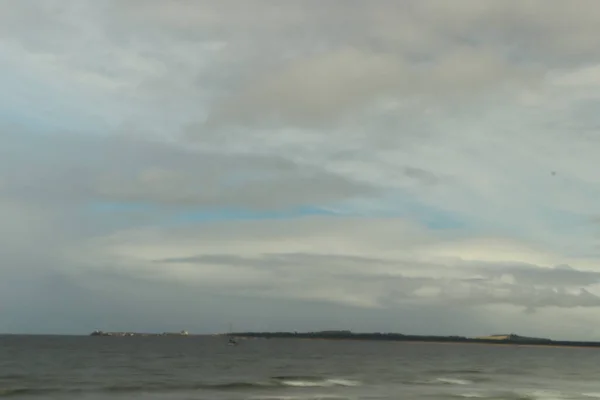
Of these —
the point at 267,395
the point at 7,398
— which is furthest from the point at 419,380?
the point at 7,398

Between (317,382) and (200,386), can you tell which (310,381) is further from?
(200,386)

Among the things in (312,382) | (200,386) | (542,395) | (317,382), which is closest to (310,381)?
(312,382)

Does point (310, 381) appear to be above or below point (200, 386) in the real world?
above

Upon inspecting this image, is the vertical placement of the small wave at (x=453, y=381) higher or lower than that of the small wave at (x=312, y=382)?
higher

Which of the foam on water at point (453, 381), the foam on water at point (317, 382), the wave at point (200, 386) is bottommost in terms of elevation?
the wave at point (200, 386)

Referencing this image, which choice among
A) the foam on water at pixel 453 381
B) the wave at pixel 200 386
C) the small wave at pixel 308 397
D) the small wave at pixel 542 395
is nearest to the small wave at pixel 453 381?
the foam on water at pixel 453 381

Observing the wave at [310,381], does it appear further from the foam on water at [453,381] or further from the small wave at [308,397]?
the small wave at [308,397]

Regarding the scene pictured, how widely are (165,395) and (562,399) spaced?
98.8 ft

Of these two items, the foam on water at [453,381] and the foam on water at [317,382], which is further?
the foam on water at [453,381]

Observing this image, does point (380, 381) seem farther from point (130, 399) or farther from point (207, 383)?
point (130, 399)

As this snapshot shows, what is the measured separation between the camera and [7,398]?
48.1 m

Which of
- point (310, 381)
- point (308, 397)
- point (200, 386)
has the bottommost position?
point (200, 386)

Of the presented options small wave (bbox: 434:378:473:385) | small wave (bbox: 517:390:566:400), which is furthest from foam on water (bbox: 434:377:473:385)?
small wave (bbox: 517:390:566:400)

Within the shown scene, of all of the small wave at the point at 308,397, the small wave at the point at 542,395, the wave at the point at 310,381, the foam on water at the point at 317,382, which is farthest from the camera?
the wave at the point at 310,381
